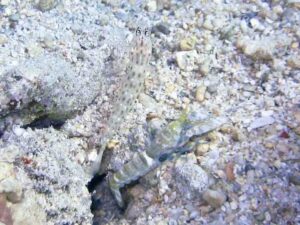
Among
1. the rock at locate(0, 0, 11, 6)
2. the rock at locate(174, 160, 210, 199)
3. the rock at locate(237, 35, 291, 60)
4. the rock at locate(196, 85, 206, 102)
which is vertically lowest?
the rock at locate(174, 160, 210, 199)

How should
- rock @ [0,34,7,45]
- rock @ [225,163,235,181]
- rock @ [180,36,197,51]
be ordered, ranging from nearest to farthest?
1. rock @ [225,163,235,181]
2. rock @ [0,34,7,45]
3. rock @ [180,36,197,51]

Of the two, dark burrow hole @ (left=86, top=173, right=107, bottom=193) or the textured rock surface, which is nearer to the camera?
the textured rock surface

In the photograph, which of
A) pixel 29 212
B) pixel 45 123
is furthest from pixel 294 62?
pixel 29 212

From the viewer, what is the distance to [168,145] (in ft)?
10.1

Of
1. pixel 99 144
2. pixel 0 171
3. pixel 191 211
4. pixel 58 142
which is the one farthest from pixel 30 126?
pixel 191 211

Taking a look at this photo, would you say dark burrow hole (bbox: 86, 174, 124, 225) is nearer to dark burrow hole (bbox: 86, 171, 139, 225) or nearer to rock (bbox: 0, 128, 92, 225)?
dark burrow hole (bbox: 86, 171, 139, 225)

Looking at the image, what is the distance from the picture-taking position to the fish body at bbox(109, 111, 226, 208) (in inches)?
121

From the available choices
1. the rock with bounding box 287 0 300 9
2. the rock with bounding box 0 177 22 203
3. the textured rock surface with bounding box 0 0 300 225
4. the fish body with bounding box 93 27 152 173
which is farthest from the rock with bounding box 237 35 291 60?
the rock with bounding box 0 177 22 203

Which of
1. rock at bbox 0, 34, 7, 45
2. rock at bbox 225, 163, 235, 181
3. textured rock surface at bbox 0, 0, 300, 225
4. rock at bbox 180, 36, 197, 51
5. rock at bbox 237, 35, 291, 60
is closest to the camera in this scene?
textured rock surface at bbox 0, 0, 300, 225

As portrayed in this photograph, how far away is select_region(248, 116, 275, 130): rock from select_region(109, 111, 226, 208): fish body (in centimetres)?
22

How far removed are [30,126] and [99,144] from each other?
58 cm

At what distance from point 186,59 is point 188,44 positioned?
188 millimetres

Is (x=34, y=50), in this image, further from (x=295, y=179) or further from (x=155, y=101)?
(x=295, y=179)

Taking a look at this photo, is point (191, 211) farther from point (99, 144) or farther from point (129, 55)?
point (129, 55)
